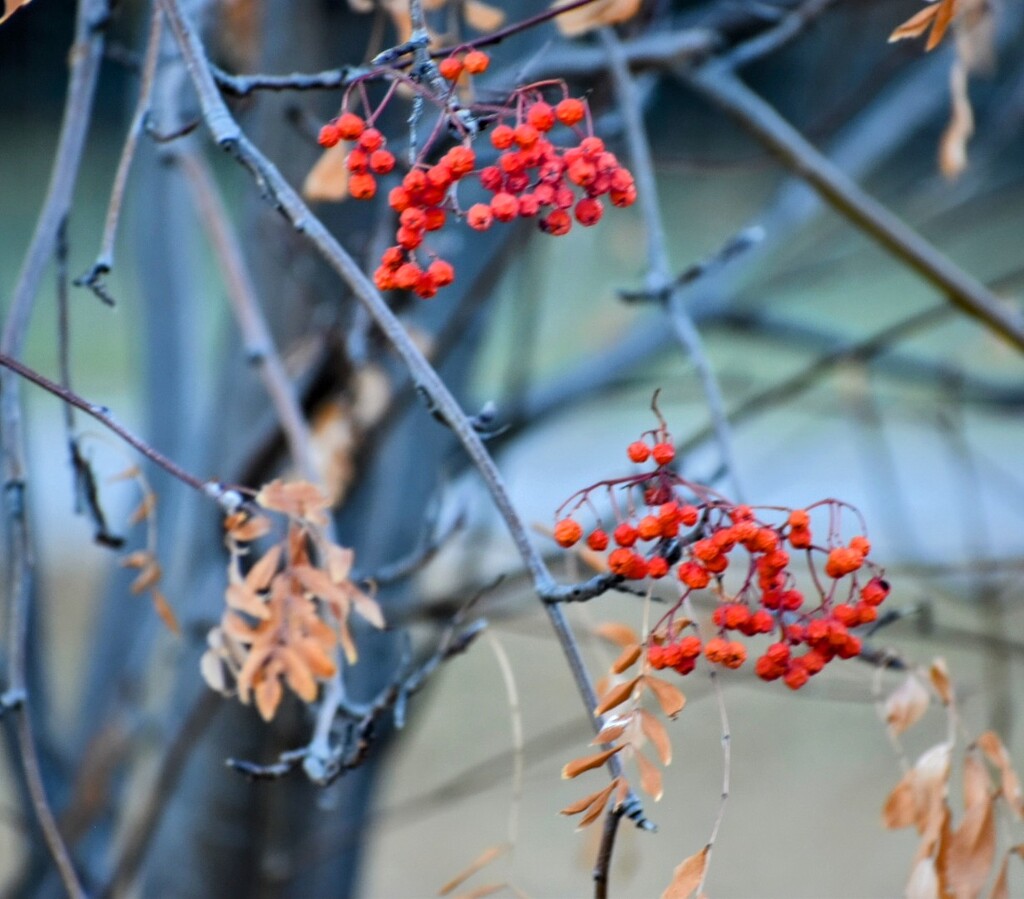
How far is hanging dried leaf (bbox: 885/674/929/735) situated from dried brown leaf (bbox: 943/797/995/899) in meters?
0.07

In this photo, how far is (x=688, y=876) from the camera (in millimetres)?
511

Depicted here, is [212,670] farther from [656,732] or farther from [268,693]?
[656,732]

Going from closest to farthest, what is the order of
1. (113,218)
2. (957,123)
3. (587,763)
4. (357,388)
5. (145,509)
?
(587,763), (113,218), (145,509), (957,123), (357,388)

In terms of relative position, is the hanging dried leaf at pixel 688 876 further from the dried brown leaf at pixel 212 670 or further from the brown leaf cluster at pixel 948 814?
the dried brown leaf at pixel 212 670

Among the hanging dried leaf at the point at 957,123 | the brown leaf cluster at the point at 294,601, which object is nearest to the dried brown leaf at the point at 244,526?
the brown leaf cluster at the point at 294,601

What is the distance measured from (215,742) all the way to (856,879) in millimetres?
2353

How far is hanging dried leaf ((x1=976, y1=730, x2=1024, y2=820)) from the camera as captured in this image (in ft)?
2.10

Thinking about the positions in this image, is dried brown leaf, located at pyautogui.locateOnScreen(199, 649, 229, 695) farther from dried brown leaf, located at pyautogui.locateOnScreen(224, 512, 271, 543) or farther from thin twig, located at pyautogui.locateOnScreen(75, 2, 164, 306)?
thin twig, located at pyautogui.locateOnScreen(75, 2, 164, 306)

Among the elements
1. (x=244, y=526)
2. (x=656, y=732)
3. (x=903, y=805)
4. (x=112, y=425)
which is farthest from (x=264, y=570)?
(x=903, y=805)

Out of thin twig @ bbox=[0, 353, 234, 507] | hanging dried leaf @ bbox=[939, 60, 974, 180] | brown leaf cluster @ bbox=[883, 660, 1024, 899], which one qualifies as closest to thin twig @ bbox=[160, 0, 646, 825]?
thin twig @ bbox=[0, 353, 234, 507]

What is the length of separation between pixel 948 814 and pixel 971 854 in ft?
0.11

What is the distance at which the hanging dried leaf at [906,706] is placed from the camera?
2.26ft

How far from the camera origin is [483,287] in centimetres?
118

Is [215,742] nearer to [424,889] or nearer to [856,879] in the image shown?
[424,889]
